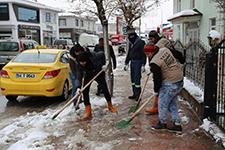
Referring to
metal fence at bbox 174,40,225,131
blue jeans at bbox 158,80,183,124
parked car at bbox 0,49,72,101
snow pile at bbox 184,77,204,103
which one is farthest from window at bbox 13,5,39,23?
metal fence at bbox 174,40,225,131

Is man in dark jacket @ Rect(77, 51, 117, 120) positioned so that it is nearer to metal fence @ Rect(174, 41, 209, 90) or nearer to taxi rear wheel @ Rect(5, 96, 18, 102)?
metal fence @ Rect(174, 41, 209, 90)

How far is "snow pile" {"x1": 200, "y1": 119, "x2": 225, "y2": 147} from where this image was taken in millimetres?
5233

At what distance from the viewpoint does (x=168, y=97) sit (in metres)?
5.70

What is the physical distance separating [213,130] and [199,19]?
67.9 ft

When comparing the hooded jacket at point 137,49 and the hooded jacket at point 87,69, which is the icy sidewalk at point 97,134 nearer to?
the hooded jacket at point 87,69

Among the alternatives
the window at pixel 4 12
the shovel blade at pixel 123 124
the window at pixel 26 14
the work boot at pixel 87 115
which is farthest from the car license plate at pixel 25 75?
the window at pixel 26 14

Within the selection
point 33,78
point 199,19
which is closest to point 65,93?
point 33,78

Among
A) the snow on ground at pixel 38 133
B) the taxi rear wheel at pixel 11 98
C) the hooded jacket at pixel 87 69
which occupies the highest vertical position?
the hooded jacket at pixel 87 69

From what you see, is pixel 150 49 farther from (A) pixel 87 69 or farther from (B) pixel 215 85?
(A) pixel 87 69

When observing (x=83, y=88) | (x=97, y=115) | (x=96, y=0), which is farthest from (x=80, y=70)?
(x=96, y=0)

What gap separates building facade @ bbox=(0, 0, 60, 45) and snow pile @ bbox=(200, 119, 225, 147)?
36315mm

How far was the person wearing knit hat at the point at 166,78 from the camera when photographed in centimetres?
548

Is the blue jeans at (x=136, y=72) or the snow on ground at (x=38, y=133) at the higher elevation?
→ the blue jeans at (x=136, y=72)

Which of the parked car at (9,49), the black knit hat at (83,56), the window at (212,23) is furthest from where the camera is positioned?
the window at (212,23)
